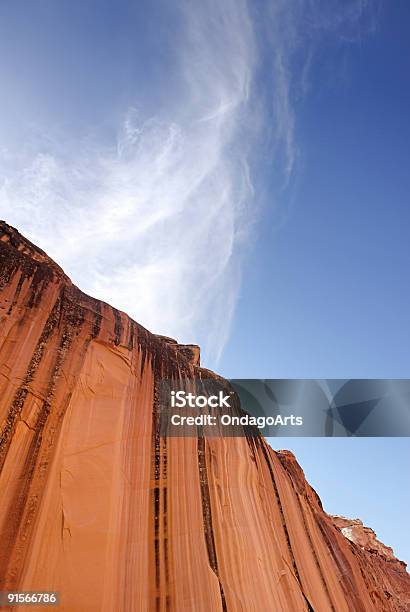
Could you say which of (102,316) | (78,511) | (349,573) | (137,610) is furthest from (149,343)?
(349,573)

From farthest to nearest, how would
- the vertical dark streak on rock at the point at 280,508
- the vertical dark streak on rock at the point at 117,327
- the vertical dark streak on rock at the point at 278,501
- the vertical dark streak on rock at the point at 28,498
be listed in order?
the vertical dark streak on rock at the point at 278,501, the vertical dark streak on rock at the point at 280,508, the vertical dark streak on rock at the point at 117,327, the vertical dark streak on rock at the point at 28,498

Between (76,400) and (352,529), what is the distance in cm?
3776

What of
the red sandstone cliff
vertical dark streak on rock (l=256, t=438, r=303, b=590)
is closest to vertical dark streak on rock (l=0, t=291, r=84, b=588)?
the red sandstone cliff

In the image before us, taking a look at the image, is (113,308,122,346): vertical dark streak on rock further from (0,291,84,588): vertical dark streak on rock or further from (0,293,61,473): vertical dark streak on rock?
(0,293,61,473): vertical dark streak on rock

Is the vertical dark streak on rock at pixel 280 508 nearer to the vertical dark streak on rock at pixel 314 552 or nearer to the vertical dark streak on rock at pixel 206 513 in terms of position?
the vertical dark streak on rock at pixel 314 552

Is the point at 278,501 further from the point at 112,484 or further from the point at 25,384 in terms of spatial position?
the point at 25,384

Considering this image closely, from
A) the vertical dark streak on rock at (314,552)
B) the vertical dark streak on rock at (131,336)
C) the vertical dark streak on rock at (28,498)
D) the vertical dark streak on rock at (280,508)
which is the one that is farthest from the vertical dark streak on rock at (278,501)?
the vertical dark streak on rock at (28,498)

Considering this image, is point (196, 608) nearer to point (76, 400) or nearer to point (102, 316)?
point (76, 400)

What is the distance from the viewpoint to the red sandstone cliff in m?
8.59

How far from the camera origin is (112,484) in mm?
9867

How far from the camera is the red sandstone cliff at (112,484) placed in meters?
8.59

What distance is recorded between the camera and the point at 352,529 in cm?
3775

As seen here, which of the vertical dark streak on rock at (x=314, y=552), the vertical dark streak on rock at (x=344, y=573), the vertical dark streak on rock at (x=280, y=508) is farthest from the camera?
the vertical dark streak on rock at (x=344, y=573)

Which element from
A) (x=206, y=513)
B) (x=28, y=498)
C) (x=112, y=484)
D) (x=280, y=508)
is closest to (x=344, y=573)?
(x=280, y=508)
